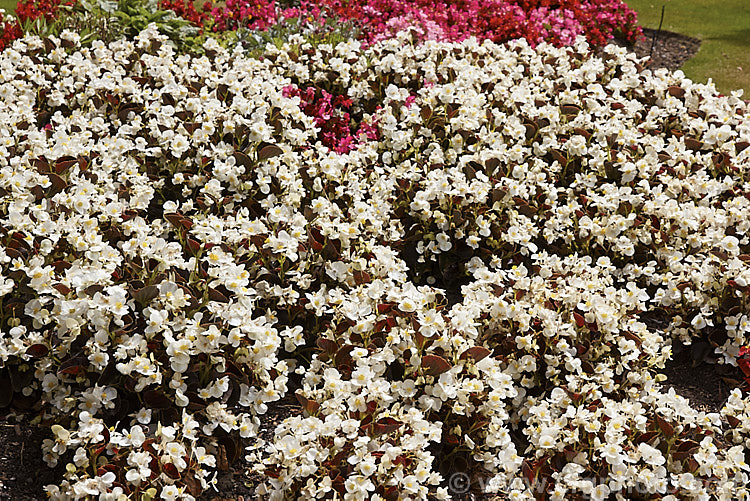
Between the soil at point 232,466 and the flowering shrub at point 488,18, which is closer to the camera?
the soil at point 232,466

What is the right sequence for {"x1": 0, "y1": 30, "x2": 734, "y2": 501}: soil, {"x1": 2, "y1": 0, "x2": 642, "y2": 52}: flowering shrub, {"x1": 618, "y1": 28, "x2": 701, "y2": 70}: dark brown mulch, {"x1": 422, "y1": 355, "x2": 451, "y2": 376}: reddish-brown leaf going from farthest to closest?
{"x1": 618, "y1": 28, "x2": 701, "y2": 70}: dark brown mulch → {"x1": 2, "y1": 0, "x2": 642, "y2": 52}: flowering shrub → {"x1": 422, "y1": 355, "x2": 451, "y2": 376}: reddish-brown leaf → {"x1": 0, "y1": 30, "x2": 734, "y2": 501}: soil

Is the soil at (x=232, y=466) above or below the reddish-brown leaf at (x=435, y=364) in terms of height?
below

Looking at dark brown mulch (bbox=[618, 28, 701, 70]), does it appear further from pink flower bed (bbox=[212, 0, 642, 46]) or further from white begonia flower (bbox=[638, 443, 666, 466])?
white begonia flower (bbox=[638, 443, 666, 466])

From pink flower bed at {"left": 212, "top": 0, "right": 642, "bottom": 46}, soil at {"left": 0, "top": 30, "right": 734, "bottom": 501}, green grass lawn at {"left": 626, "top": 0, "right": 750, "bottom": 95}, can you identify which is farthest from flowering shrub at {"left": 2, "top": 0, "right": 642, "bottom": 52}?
soil at {"left": 0, "top": 30, "right": 734, "bottom": 501}

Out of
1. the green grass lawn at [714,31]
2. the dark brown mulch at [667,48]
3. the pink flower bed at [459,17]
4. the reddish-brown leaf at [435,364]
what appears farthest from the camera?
the dark brown mulch at [667,48]

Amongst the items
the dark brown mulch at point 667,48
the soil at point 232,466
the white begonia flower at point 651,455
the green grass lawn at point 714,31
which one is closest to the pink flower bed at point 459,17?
the dark brown mulch at point 667,48

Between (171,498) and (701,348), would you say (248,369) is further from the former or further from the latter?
(701,348)

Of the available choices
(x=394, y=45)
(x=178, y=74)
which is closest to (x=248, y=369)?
(x=178, y=74)

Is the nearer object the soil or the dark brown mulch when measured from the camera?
the soil

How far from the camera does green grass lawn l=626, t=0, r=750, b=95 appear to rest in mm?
8344

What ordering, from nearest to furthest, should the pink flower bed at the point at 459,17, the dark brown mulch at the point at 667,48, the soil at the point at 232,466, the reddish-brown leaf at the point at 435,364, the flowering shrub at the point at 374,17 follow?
1. the soil at the point at 232,466
2. the reddish-brown leaf at the point at 435,364
3. the flowering shrub at the point at 374,17
4. the pink flower bed at the point at 459,17
5. the dark brown mulch at the point at 667,48

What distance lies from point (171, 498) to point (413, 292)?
1271 mm

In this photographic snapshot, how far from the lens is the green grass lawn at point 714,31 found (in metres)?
8.34

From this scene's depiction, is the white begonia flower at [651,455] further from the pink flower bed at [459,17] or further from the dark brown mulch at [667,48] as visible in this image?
the dark brown mulch at [667,48]
